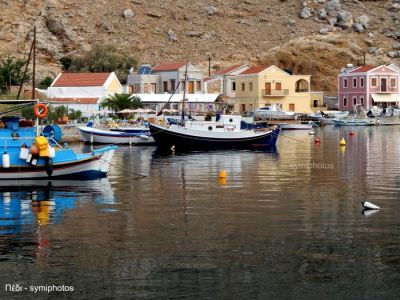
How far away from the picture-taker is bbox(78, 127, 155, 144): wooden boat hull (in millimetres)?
65125

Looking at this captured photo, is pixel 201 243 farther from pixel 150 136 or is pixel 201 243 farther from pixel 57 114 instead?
pixel 57 114

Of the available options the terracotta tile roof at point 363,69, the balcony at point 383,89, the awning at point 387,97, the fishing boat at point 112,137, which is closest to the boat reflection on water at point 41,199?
the fishing boat at point 112,137

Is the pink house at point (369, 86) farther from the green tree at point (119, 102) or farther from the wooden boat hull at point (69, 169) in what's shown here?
the wooden boat hull at point (69, 169)

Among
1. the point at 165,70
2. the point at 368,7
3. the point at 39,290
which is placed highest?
the point at 368,7

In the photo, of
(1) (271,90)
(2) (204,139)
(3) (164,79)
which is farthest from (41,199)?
(1) (271,90)

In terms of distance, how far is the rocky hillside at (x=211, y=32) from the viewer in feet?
377

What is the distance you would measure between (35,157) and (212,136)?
25.6 metres

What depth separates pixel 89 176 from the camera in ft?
121

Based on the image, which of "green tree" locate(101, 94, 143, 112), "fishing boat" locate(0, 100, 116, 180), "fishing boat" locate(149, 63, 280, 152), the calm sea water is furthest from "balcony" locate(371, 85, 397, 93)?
"fishing boat" locate(0, 100, 116, 180)

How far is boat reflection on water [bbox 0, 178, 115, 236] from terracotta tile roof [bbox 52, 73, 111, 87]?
174ft

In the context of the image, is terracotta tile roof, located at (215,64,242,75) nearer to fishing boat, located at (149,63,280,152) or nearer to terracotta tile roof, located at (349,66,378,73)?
terracotta tile roof, located at (349,66,378,73)

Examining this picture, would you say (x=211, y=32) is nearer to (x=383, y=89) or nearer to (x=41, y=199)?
(x=383, y=89)

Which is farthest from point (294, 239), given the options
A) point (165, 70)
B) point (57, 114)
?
point (165, 70)

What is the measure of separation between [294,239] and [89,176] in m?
15.3
